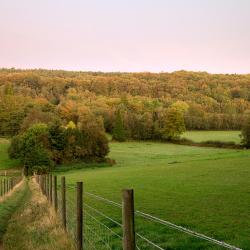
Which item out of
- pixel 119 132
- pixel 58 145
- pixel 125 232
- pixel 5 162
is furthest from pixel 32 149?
pixel 125 232

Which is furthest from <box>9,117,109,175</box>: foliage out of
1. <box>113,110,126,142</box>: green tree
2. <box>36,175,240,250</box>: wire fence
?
<box>36,175,240,250</box>: wire fence

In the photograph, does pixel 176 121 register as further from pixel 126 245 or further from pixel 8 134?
pixel 126 245

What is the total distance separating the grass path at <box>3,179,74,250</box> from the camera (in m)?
10.5

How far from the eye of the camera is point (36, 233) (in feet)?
40.6

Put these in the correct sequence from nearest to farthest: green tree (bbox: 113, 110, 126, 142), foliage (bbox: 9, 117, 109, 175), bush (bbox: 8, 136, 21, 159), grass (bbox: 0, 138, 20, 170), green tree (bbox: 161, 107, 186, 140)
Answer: foliage (bbox: 9, 117, 109, 175), bush (bbox: 8, 136, 21, 159), grass (bbox: 0, 138, 20, 170), green tree (bbox: 113, 110, 126, 142), green tree (bbox: 161, 107, 186, 140)

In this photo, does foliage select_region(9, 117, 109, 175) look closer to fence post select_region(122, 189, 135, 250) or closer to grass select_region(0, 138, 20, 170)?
grass select_region(0, 138, 20, 170)

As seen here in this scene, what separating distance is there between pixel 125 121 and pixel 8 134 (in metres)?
38.8

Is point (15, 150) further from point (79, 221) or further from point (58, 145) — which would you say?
point (79, 221)

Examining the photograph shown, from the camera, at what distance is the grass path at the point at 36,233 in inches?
414

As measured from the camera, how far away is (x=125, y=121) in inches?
5620

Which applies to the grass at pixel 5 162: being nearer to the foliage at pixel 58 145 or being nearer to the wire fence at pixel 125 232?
the foliage at pixel 58 145

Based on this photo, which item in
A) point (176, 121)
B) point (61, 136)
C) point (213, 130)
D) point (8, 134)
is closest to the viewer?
point (61, 136)

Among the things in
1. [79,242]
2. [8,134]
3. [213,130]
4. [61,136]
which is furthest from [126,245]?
[213,130]

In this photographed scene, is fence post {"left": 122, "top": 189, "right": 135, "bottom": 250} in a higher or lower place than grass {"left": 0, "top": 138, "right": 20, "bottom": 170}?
higher
